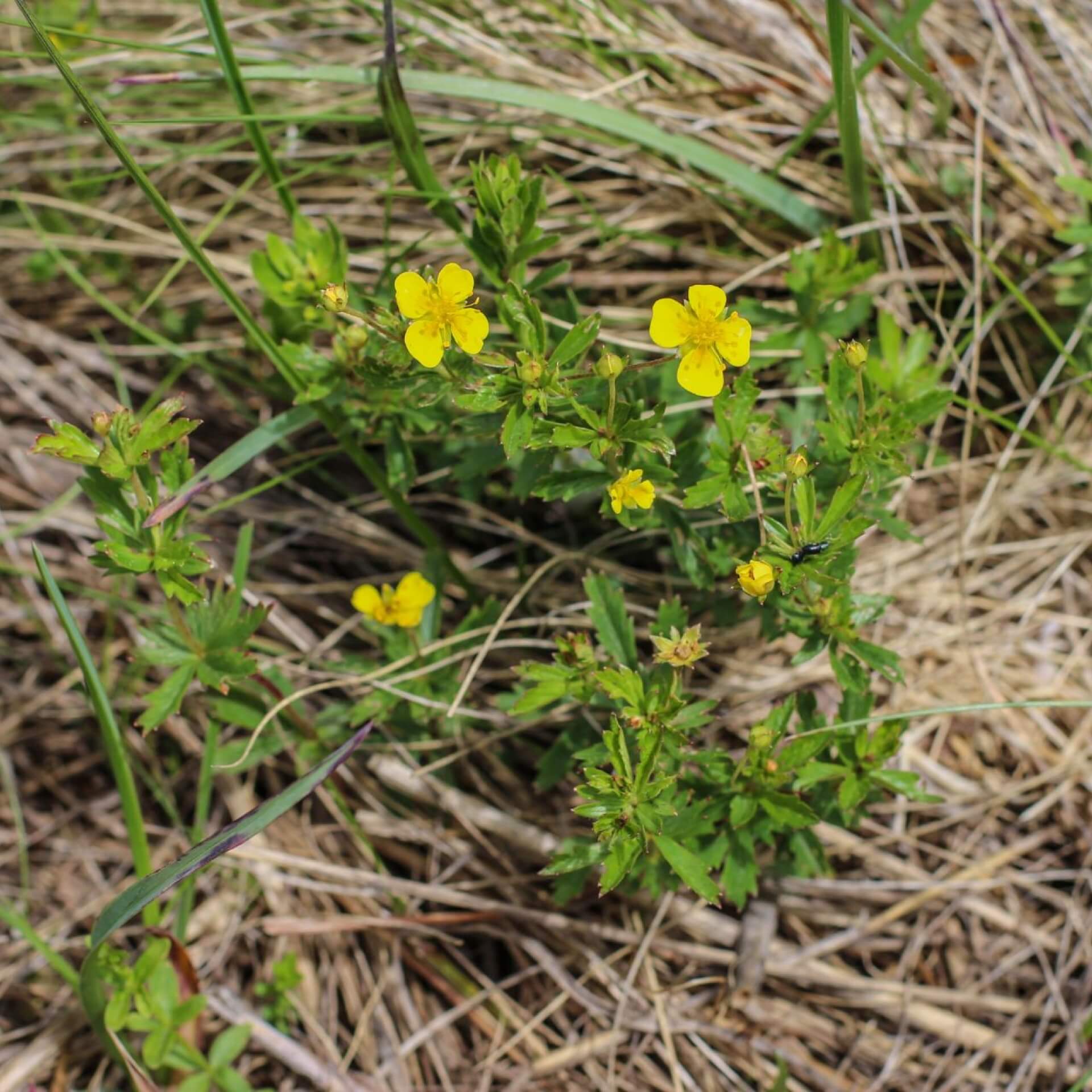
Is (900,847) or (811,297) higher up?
(811,297)

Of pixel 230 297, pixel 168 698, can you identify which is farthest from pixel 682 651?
pixel 230 297

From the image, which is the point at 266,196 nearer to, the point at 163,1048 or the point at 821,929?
the point at 163,1048

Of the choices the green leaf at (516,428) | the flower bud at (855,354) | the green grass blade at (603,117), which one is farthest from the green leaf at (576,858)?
the green grass blade at (603,117)

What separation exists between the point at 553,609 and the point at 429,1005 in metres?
0.99

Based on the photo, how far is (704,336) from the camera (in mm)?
1799

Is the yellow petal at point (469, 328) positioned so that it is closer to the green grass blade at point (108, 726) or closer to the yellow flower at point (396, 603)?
the yellow flower at point (396, 603)

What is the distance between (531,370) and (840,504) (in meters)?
0.58

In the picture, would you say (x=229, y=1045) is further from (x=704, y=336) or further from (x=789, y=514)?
(x=704, y=336)

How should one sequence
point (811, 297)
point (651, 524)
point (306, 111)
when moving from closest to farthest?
1. point (651, 524)
2. point (811, 297)
3. point (306, 111)

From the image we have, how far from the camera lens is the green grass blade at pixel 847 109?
2020 mm

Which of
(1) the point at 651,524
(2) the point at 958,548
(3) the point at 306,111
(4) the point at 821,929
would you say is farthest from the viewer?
(3) the point at 306,111

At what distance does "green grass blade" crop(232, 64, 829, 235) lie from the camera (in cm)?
235

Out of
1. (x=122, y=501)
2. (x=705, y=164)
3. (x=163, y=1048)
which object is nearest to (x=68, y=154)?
(x=122, y=501)

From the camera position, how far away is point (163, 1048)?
2.21 meters
